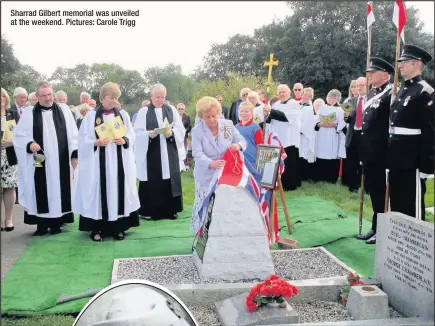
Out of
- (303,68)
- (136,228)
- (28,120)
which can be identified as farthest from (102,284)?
(303,68)

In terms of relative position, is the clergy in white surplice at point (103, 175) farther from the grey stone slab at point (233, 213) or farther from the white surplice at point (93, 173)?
the grey stone slab at point (233, 213)

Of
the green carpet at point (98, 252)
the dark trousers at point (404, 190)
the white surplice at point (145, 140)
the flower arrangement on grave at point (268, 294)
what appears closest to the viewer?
the flower arrangement on grave at point (268, 294)

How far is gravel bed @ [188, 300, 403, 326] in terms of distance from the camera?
3691 millimetres

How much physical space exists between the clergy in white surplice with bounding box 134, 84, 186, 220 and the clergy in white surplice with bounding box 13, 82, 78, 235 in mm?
1081

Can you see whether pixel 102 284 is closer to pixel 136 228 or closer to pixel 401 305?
pixel 136 228

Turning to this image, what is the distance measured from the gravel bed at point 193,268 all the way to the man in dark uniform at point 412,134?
104 centimetres

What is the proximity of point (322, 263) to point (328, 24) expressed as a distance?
4.28 metres

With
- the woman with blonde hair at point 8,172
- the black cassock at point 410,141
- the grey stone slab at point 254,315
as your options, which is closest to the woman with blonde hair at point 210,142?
the grey stone slab at point 254,315

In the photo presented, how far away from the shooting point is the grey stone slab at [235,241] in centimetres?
444

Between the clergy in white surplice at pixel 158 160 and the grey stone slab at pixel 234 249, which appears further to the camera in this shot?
the clergy in white surplice at pixel 158 160

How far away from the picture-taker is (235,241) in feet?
14.8

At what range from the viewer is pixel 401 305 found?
375 centimetres

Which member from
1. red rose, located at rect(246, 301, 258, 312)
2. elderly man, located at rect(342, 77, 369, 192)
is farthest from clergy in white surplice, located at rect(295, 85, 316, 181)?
red rose, located at rect(246, 301, 258, 312)

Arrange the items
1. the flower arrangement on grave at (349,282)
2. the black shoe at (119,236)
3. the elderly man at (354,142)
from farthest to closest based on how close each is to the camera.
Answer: the elderly man at (354,142), the black shoe at (119,236), the flower arrangement on grave at (349,282)
